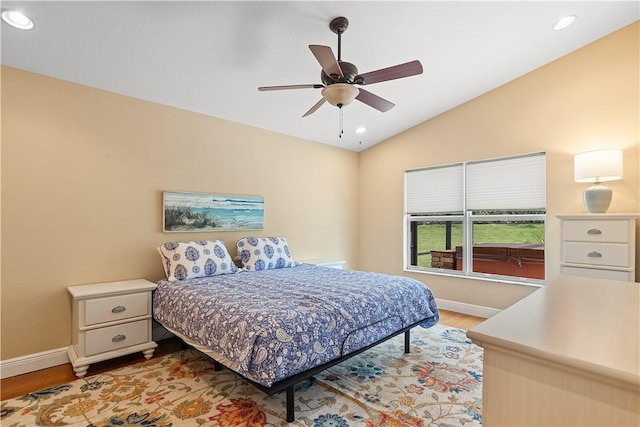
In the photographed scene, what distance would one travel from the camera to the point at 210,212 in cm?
379

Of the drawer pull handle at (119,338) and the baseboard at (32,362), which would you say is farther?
the drawer pull handle at (119,338)

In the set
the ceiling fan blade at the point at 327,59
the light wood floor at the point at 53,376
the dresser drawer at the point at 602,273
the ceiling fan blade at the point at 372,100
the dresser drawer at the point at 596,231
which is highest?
the ceiling fan blade at the point at 327,59

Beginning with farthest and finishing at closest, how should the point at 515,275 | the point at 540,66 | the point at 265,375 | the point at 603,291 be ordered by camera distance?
1. the point at 515,275
2. the point at 540,66
3. the point at 265,375
4. the point at 603,291

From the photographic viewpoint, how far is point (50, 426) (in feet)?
6.41

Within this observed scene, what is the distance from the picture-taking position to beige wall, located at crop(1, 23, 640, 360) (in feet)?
8.79

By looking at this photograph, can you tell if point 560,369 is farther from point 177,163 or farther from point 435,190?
point 435,190

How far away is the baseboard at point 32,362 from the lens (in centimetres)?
257

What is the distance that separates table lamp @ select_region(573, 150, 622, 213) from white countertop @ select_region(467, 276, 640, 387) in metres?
2.36

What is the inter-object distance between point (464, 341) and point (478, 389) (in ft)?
3.25

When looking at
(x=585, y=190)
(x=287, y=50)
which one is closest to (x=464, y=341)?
(x=585, y=190)

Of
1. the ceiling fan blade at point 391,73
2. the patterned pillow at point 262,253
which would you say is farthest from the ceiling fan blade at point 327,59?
the patterned pillow at point 262,253

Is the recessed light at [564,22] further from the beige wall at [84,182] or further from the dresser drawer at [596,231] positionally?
the beige wall at [84,182]

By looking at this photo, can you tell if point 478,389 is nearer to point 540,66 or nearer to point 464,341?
point 464,341

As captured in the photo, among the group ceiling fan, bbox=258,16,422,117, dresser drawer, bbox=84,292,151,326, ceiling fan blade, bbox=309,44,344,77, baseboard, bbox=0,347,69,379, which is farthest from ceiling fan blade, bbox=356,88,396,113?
baseboard, bbox=0,347,69,379
